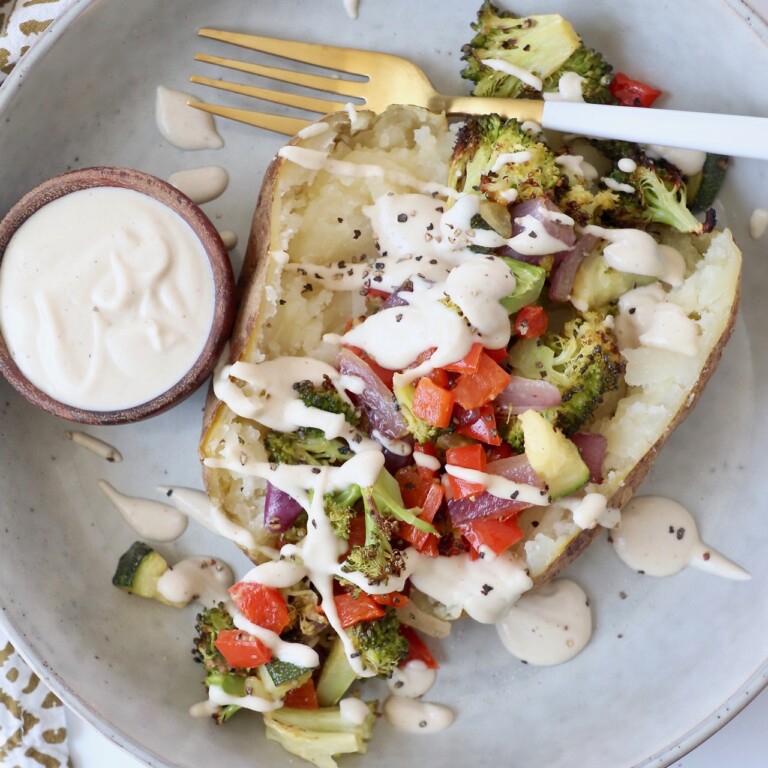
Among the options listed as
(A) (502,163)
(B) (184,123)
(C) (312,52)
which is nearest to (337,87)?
(C) (312,52)

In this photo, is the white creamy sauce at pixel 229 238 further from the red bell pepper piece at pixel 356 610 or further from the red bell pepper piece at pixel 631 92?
the red bell pepper piece at pixel 631 92

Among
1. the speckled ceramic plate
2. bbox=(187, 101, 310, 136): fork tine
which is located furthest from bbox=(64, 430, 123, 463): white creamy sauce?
bbox=(187, 101, 310, 136): fork tine

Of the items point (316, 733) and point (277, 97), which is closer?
point (316, 733)

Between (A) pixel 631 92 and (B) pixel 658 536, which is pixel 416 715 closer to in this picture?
(B) pixel 658 536

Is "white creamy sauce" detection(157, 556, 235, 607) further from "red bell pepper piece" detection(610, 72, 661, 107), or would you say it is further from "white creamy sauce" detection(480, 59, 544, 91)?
"red bell pepper piece" detection(610, 72, 661, 107)

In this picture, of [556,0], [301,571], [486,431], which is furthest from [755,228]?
[301,571]
